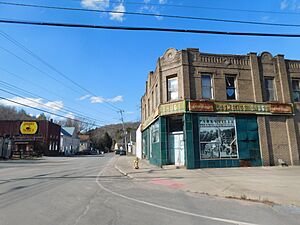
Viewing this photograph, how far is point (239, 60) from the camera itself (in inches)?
816

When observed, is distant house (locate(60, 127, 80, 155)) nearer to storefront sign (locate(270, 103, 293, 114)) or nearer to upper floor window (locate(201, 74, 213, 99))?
upper floor window (locate(201, 74, 213, 99))

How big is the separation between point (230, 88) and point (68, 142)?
222 feet

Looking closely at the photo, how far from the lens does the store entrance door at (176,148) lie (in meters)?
20.0

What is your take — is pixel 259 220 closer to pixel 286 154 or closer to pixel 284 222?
pixel 284 222

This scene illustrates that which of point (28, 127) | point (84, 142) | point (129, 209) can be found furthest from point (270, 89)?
point (84, 142)

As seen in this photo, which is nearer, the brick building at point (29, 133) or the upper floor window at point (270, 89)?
the upper floor window at point (270, 89)

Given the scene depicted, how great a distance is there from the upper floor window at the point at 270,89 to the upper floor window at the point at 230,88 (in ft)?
9.37

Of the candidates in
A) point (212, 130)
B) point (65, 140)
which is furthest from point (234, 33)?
point (65, 140)

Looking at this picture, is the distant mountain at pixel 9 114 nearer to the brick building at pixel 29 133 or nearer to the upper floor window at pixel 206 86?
the brick building at pixel 29 133

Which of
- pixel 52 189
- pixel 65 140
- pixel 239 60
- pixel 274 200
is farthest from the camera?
pixel 65 140

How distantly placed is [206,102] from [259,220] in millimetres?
13365

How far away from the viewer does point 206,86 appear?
66.1 feet

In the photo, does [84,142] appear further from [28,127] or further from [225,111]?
[225,111]

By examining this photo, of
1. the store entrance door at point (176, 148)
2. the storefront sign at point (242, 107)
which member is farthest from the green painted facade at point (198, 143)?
the storefront sign at point (242, 107)
